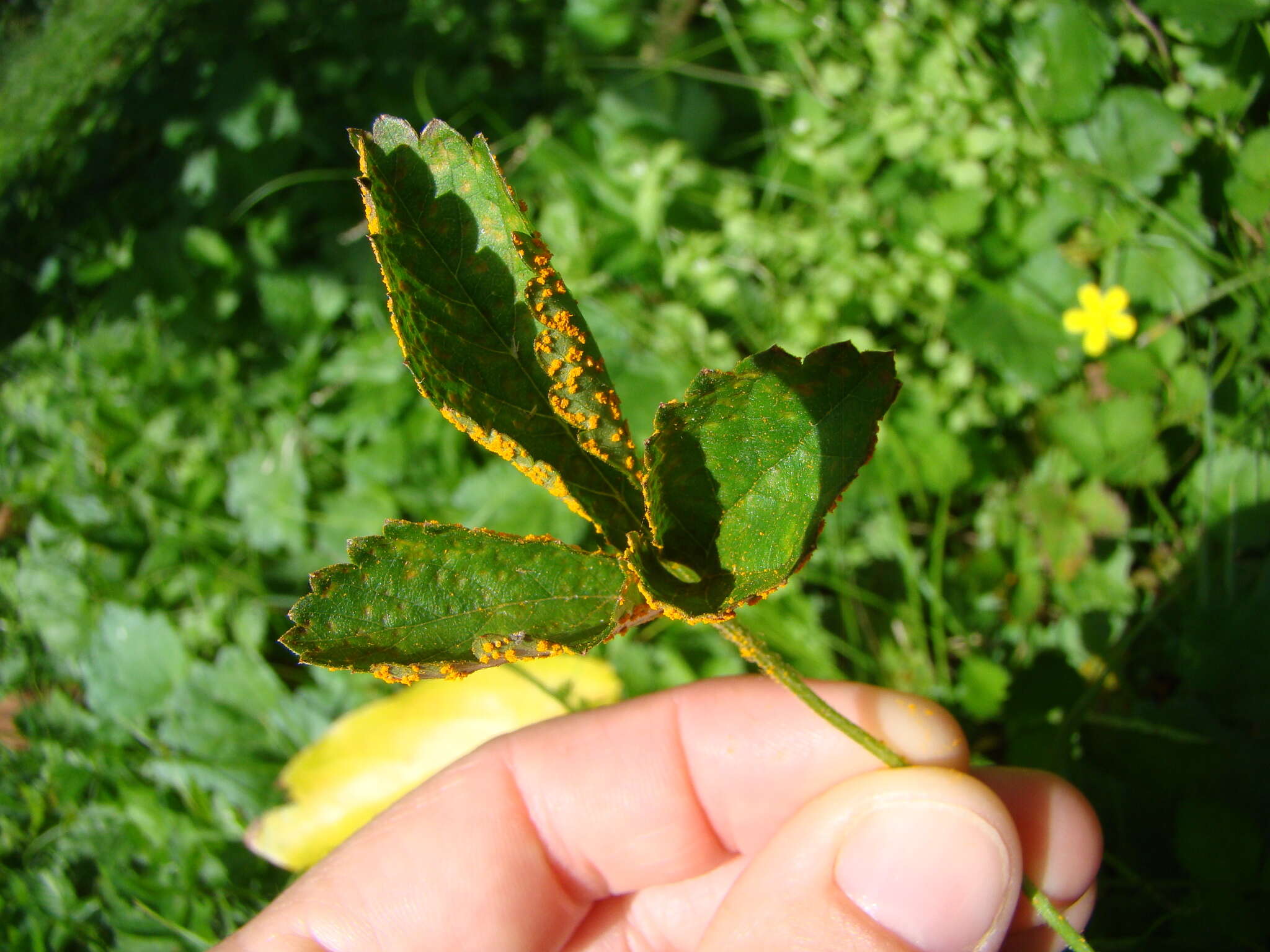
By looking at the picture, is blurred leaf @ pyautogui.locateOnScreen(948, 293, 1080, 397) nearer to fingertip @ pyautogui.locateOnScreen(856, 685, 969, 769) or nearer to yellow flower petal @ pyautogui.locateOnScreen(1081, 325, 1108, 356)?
yellow flower petal @ pyautogui.locateOnScreen(1081, 325, 1108, 356)

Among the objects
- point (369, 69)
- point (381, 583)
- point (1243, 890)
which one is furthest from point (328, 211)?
point (1243, 890)

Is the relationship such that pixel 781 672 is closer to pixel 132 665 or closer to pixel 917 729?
pixel 917 729

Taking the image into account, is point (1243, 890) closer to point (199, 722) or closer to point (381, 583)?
point (381, 583)

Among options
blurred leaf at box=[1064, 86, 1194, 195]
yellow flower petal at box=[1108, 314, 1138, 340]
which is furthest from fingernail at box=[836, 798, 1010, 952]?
blurred leaf at box=[1064, 86, 1194, 195]

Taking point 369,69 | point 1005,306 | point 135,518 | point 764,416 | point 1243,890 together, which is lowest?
point 1243,890

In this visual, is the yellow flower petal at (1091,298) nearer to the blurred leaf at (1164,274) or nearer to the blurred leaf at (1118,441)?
the blurred leaf at (1164,274)

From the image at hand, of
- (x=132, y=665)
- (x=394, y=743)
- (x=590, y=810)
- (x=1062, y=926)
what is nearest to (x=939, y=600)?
(x=590, y=810)

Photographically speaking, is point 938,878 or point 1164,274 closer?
point 938,878

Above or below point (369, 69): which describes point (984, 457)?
below
